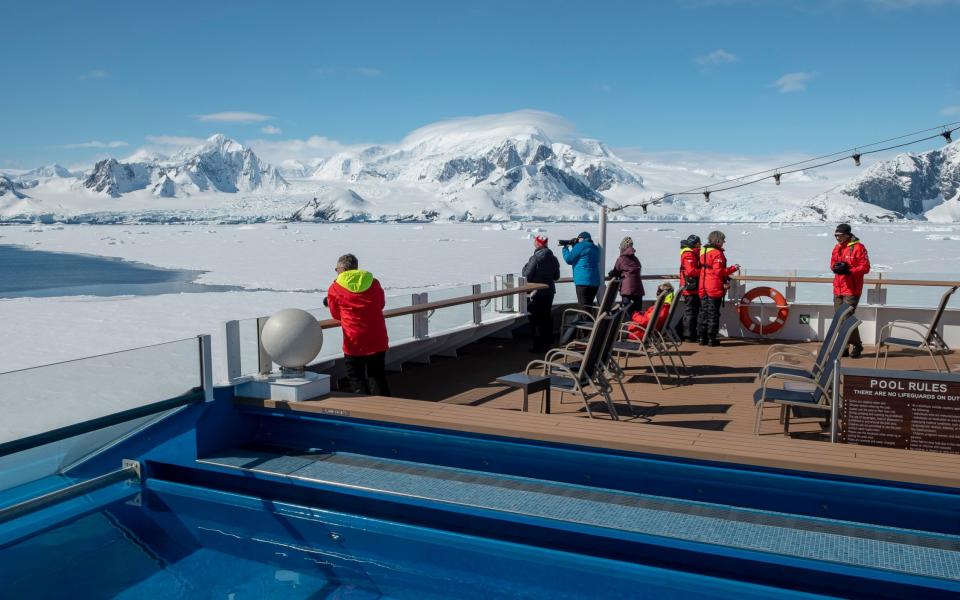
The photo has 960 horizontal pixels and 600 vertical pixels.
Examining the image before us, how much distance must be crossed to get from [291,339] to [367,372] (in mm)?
826

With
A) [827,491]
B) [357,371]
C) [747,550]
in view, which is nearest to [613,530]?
[747,550]

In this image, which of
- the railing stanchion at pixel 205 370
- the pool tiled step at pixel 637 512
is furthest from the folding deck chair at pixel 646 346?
the railing stanchion at pixel 205 370

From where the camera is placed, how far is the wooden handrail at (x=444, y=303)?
611cm

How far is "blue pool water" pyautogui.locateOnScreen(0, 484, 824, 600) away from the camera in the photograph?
3523mm

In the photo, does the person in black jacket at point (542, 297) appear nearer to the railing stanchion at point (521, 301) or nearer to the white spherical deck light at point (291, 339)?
the railing stanchion at point (521, 301)

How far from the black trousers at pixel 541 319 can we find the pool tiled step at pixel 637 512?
13.5 ft

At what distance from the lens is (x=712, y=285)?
8.73 meters

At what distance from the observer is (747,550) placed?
10.9 feet

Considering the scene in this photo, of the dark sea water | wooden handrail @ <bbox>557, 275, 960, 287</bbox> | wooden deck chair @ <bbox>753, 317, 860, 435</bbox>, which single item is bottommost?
the dark sea water

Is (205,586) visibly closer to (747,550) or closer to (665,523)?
(665,523)

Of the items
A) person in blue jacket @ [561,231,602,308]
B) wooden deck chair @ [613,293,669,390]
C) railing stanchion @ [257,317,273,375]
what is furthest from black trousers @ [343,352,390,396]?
person in blue jacket @ [561,231,602,308]

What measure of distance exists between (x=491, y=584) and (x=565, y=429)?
3.06ft

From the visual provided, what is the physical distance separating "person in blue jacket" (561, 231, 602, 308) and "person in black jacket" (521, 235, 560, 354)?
22cm

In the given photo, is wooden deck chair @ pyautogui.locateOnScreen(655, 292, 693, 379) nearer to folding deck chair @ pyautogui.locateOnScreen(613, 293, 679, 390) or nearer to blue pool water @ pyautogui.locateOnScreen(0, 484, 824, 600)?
folding deck chair @ pyautogui.locateOnScreen(613, 293, 679, 390)
